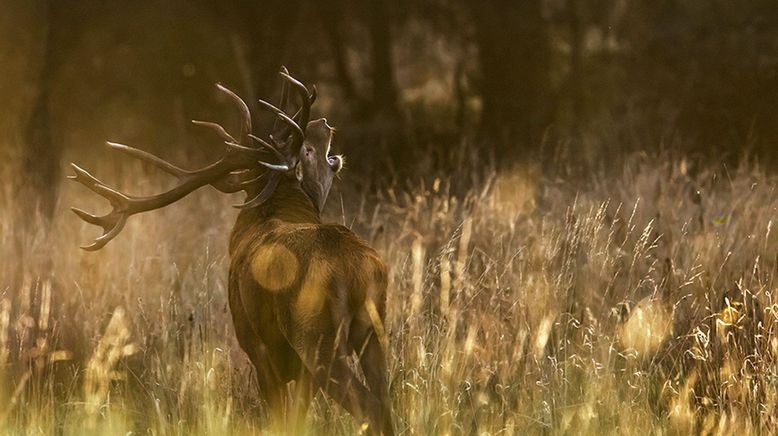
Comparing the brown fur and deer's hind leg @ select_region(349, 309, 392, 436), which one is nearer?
the brown fur

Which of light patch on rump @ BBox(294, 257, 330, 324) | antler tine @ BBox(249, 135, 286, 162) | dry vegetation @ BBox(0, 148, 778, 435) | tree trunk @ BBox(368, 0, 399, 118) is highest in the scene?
tree trunk @ BBox(368, 0, 399, 118)

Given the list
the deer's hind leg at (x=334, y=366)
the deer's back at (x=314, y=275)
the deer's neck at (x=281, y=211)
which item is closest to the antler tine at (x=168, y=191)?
the deer's neck at (x=281, y=211)

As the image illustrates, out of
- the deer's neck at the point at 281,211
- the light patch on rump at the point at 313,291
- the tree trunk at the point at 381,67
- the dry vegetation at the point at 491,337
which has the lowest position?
the dry vegetation at the point at 491,337

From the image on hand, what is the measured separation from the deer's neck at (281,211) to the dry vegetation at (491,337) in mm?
390

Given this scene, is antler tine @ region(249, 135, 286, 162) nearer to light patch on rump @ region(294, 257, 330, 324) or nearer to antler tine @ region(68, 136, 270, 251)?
antler tine @ region(68, 136, 270, 251)

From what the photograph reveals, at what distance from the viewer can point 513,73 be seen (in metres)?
14.9

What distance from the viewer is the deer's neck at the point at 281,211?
226 inches

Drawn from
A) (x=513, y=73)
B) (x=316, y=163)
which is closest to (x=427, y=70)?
(x=513, y=73)

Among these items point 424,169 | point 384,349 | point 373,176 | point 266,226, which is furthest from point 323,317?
point 373,176

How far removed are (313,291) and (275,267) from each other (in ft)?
0.72

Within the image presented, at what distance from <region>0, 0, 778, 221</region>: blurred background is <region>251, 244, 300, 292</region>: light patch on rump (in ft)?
29.0

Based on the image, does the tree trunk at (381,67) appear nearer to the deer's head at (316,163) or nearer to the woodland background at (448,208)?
the woodland background at (448,208)

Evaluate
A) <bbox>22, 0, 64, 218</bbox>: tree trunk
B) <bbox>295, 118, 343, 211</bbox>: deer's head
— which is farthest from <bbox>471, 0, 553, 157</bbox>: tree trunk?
<bbox>295, 118, 343, 211</bbox>: deer's head

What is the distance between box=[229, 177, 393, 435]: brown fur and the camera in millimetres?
4691
